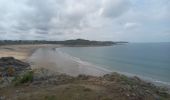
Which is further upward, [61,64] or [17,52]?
[61,64]

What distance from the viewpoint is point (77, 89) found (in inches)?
578

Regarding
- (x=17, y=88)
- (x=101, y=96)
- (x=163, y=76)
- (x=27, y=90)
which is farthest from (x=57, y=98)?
(x=163, y=76)

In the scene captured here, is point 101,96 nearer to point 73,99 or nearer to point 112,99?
point 112,99

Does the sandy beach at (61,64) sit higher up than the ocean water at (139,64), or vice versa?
the sandy beach at (61,64)

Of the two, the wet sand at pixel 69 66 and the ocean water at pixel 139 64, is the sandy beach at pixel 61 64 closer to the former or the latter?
the wet sand at pixel 69 66

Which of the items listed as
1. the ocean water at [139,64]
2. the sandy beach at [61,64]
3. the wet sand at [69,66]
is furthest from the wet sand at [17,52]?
the ocean water at [139,64]

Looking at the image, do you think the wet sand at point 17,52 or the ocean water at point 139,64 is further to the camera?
the wet sand at point 17,52

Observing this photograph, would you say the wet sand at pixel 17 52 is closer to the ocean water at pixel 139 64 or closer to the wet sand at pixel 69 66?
the wet sand at pixel 69 66

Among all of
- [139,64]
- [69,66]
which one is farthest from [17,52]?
[139,64]

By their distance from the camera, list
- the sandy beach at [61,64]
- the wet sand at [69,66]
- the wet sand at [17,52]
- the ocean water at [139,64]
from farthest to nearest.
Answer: the wet sand at [17,52] < the sandy beach at [61,64] < the wet sand at [69,66] < the ocean water at [139,64]

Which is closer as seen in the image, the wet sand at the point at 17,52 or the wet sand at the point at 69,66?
the wet sand at the point at 69,66

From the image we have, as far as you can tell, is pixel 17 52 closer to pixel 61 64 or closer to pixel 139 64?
pixel 61 64

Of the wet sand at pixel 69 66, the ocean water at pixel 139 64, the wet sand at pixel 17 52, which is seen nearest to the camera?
the ocean water at pixel 139 64

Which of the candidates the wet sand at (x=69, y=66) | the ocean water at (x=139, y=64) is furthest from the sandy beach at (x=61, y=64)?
the ocean water at (x=139, y=64)
